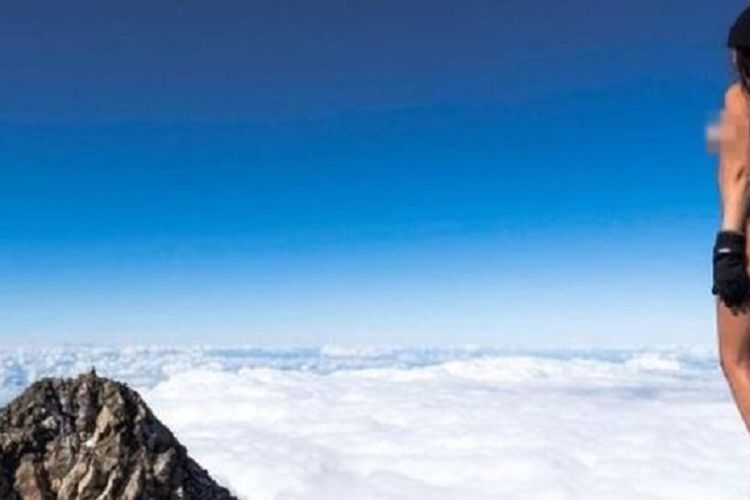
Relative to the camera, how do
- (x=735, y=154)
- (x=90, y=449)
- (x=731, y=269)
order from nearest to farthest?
(x=731, y=269) < (x=735, y=154) < (x=90, y=449)

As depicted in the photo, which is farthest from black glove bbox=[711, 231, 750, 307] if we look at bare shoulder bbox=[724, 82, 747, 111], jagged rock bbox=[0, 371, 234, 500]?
jagged rock bbox=[0, 371, 234, 500]

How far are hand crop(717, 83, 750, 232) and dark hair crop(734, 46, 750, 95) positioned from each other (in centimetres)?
5

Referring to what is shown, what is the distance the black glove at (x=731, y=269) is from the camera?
7.20 m

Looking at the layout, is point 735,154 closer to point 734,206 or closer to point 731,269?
point 734,206

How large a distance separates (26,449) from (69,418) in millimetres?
1379

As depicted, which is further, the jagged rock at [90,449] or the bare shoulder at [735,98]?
the jagged rock at [90,449]

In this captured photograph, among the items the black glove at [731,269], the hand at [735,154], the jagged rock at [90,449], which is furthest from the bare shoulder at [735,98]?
the jagged rock at [90,449]

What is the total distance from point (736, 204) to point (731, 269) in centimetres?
48

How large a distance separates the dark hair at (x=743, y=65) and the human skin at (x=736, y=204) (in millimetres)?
52

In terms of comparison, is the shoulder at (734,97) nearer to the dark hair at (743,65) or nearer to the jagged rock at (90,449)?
the dark hair at (743,65)

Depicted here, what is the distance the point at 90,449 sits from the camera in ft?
89.8

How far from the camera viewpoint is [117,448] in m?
27.3

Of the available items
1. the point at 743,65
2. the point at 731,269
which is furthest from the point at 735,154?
the point at 731,269

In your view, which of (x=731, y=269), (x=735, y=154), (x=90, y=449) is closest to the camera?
(x=731, y=269)
